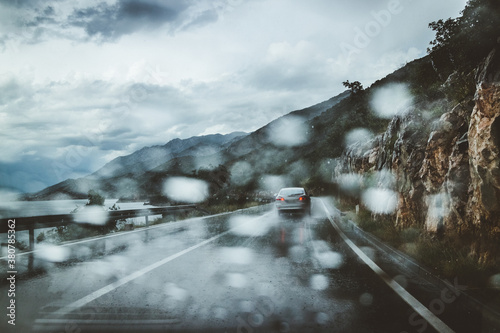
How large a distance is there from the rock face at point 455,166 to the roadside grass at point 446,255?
28 centimetres

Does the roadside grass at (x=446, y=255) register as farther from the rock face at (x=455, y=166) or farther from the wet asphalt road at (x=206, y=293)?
the wet asphalt road at (x=206, y=293)

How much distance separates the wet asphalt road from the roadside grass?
3.59 feet

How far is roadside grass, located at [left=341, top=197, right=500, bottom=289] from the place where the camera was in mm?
5821

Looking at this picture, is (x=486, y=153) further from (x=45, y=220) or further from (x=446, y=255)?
(x=45, y=220)

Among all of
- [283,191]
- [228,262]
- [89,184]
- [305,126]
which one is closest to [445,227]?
[228,262]

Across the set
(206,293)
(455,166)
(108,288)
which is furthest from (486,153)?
(108,288)

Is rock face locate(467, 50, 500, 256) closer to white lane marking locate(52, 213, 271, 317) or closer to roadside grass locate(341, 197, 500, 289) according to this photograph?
roadside grass locate(341, 197, 500, 289)

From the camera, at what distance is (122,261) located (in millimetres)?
8148

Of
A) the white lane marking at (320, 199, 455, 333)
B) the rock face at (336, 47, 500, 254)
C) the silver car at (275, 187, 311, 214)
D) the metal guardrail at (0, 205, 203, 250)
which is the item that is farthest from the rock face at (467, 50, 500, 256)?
the silver car at (275, 187, 311, 214)

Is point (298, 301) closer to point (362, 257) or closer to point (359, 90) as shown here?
point (362, 257)

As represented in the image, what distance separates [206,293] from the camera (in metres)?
5.61

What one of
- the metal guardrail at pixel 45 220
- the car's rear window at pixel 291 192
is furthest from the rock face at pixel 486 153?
the car's rear window at pixel 291 192

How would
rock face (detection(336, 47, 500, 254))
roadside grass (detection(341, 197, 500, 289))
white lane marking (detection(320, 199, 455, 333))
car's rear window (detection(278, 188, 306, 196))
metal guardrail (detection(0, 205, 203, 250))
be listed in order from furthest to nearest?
car's rear window (detection(278, 188, 306, 196))
metal guardrail (detection(0, 205, 203, 250))
rock face (detection(336, 47, 500, 254))
roadside grass (detection(341, 197, 500, 289))
white lane marking (detection(320, 199, 455, 333))

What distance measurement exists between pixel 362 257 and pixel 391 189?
5.91 m
